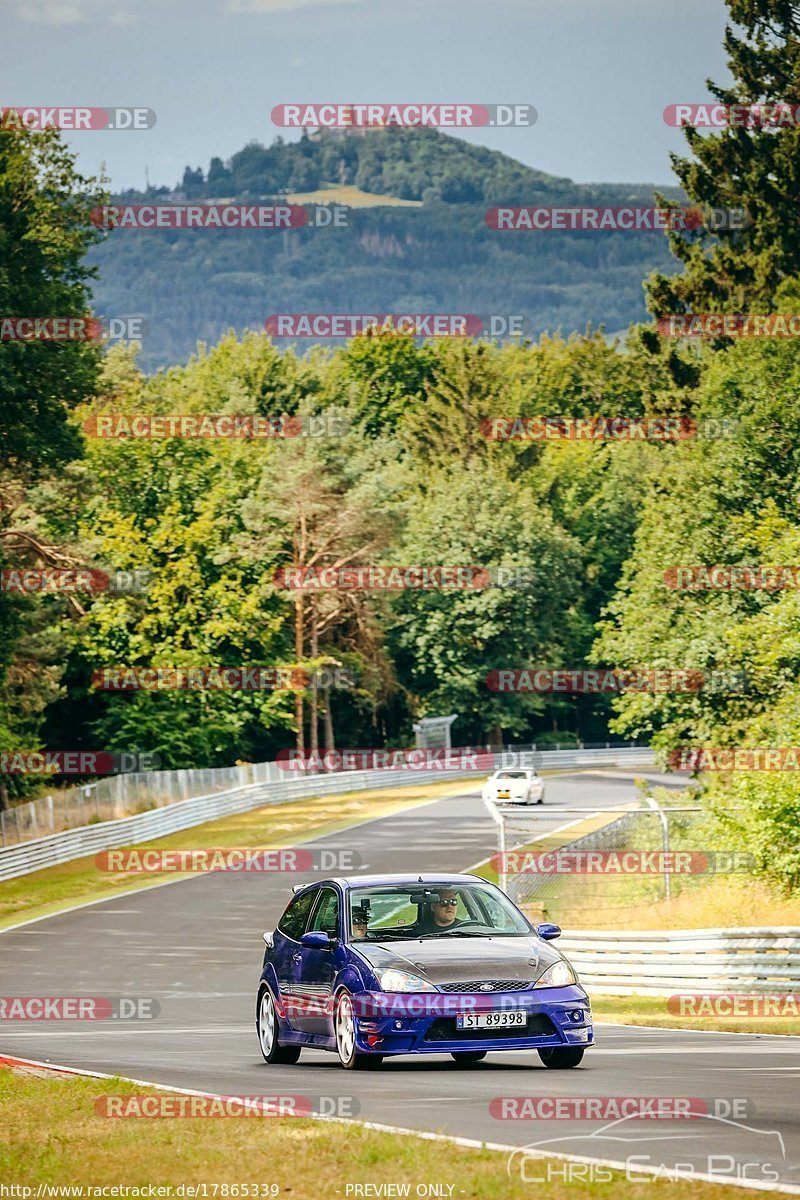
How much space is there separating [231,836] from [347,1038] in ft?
141

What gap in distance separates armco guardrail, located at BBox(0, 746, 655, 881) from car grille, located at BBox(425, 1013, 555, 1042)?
34469mm

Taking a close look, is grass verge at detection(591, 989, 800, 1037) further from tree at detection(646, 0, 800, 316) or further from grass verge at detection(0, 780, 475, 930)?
tree at detection(646, 0, 800, 316)

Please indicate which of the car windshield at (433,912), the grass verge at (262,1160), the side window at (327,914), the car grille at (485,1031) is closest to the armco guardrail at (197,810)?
the side window at (327,914)

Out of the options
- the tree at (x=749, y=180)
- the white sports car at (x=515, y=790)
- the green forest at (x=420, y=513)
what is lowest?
the white sports car at (x=515, y=790)

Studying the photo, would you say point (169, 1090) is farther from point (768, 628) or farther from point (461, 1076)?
point (768, 628)

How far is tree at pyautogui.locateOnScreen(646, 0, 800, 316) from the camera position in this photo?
62.4 metres

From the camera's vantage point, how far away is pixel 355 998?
1323 cm

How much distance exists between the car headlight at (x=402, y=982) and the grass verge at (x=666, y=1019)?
18.5ft

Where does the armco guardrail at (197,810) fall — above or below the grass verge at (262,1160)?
below

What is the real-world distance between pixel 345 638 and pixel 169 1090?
71.5 metres

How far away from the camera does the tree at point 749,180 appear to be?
2457 inches

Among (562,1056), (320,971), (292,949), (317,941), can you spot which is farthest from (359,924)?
(562,1056)

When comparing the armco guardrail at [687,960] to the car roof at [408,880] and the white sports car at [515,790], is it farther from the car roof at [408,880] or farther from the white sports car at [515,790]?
the white sports car at [515,790]

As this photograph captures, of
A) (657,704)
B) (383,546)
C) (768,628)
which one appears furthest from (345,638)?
(768,628)
